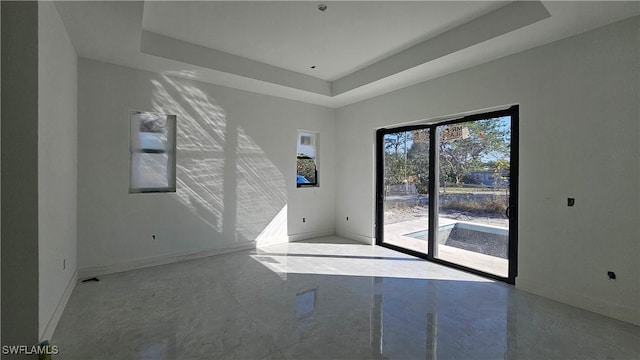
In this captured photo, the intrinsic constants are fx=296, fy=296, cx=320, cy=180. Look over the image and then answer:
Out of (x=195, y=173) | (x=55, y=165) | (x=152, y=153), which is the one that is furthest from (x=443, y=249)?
(x=55, y=165)

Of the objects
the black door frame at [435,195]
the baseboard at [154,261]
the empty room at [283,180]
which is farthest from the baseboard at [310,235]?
the black door frame at [435,195]

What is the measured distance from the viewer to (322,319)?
2627 millimetres

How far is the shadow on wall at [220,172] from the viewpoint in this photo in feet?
13.9

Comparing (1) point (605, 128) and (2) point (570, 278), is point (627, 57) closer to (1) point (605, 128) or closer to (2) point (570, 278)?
(1) point (605, 128)

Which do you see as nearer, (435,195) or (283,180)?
(435,195)

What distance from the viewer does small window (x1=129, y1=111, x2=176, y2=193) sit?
3992mm

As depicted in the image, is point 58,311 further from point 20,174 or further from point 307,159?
point 307,159

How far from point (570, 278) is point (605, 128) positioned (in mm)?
1476

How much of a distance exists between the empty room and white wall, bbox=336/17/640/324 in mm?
17

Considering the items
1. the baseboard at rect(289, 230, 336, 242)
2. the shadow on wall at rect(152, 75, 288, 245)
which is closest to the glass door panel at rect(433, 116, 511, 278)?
the baseboard at rect(289, 230, 336, 242)

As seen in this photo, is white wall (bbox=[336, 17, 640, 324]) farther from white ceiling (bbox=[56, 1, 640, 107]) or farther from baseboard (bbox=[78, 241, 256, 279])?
baseboard (bbox=[78, 241, 256, 279])

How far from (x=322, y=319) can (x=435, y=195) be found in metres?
2.59

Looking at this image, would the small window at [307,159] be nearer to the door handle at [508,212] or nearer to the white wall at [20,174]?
the door handle at [508,212]

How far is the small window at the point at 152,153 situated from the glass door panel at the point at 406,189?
343cm
